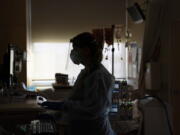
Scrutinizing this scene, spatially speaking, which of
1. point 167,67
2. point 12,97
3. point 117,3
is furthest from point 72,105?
point 117,3

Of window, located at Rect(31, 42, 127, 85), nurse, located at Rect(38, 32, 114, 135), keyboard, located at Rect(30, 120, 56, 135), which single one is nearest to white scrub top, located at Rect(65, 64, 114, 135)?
nurse, located at Rect(38, 32, 114, 135)

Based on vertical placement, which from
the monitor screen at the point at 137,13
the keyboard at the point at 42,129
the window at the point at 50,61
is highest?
the monitor screen at the point at 137,13

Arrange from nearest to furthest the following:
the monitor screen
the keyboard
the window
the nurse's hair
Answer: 1. the keyboard
2. the nurse's hair
3. the monitor screen
4. the window

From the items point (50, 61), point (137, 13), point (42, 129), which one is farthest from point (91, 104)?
point (50, 61)

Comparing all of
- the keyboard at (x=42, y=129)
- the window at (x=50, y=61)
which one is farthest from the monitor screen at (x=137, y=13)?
the keyboard at (x=42, y=129)

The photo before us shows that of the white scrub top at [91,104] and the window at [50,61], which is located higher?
the window at [50,61]

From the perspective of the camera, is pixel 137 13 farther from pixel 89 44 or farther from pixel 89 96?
pixel 89 96

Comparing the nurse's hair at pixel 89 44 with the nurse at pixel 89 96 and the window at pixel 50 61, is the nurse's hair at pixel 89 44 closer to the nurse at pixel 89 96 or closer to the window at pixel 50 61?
the nurse at pixel 89 96

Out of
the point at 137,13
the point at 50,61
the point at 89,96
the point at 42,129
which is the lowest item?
the point at 42,129

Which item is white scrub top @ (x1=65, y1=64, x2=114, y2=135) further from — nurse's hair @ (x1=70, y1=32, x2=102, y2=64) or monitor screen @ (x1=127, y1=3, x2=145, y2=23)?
monitor screen @ (x1=127, y1=3, x2=145, y2=23)

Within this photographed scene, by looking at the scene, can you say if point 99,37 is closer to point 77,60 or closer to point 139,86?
point 139,86

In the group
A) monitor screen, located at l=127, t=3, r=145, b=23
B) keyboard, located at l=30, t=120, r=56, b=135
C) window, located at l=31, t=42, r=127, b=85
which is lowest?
keyboard, located at l=30, t=120, r=56, b=135

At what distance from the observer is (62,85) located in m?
3.67

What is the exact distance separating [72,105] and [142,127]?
1.42 meters
